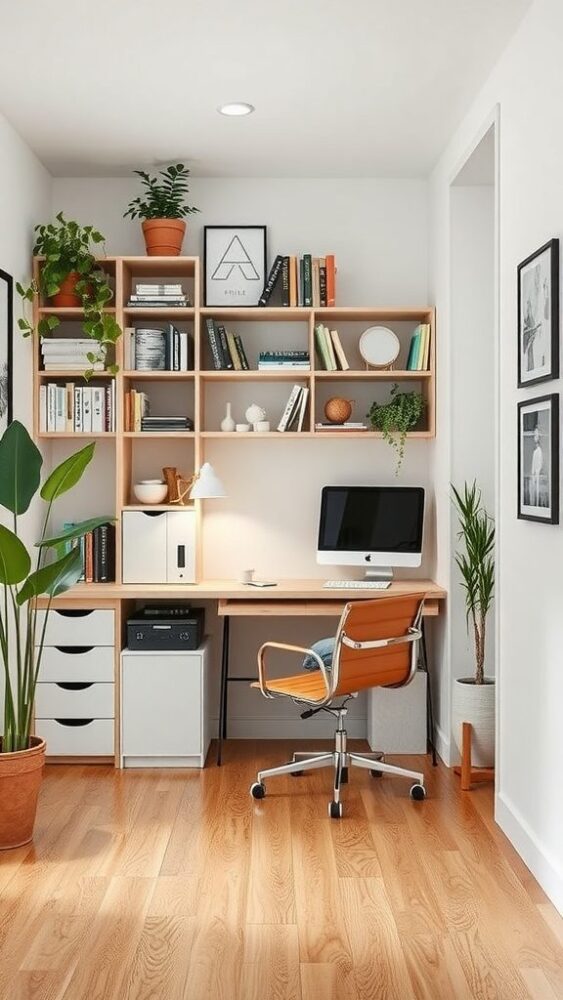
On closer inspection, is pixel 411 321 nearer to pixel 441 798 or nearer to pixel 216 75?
pixel 216 75

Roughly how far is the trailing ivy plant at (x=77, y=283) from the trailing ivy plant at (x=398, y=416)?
1.28 meters

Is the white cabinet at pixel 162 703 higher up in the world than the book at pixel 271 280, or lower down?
lower down

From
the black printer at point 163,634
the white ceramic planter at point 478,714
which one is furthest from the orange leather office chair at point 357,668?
the black printer at point 163,634

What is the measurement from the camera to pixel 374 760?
4395 millimetres

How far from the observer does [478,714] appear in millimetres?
4316

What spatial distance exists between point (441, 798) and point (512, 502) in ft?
4.38

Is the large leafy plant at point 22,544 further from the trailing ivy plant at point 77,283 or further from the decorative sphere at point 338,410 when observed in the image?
the decorative sphere at point 338,410

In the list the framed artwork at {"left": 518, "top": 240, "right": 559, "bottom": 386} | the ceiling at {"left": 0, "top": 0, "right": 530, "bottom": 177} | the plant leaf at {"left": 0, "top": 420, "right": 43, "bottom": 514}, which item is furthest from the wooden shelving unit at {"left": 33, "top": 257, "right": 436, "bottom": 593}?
the framed artwork at {"left": 518, "top": 240, "right": 559, "bottom": 386}

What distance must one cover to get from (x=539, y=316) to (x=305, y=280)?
6.37 feet

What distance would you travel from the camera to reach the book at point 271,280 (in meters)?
4.96

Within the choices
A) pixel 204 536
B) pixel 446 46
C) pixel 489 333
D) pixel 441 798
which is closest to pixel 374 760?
pixel 441 798

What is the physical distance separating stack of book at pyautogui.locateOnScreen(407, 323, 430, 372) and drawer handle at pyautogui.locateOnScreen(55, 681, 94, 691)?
212cm

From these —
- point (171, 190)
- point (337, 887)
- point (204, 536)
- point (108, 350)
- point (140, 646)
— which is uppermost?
point (171, 190)

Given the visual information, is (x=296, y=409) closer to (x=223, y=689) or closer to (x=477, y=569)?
(x=477, y=569)
